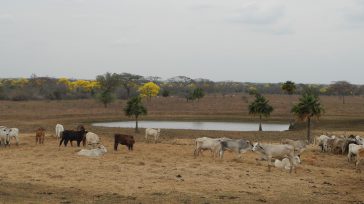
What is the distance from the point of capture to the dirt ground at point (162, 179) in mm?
15172

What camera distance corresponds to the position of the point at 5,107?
247 feet

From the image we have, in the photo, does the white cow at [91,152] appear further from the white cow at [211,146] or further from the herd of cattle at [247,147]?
the white cow at [211,146]

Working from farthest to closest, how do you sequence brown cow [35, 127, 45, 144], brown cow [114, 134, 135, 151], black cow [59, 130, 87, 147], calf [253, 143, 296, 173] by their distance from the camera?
brown cow [35, 127, 45, 144], black cow [59, 130, 87, 147], brown cow [114, 134, 135, 151], calf [253, 143, 296, 173]

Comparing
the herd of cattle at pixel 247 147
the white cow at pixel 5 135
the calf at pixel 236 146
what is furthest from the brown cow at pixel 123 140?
the white cow at pixel 5 135

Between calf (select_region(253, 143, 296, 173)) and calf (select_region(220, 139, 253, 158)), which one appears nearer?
calf (select_region(253, 143, 296, 173))

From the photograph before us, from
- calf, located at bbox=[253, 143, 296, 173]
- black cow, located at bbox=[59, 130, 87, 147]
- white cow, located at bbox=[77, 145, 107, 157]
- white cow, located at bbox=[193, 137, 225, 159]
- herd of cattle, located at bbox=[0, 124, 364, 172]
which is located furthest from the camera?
black cow, located at bbox=[59, 130, 87, 147]

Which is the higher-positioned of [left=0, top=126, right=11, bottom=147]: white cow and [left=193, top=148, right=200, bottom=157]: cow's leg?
[left=0, top=126, right=11, bottom=147]: white cow

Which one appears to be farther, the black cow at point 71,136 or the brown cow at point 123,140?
the black cow at point 71,136

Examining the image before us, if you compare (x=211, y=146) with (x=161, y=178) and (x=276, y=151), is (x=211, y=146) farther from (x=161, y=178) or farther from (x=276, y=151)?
(x=161, y=178)

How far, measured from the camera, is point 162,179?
700 inches

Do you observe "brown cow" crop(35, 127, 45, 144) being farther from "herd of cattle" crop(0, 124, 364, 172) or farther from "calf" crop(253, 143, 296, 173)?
"calf" crop(253, 143, 296, 173)

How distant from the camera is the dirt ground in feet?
49.8

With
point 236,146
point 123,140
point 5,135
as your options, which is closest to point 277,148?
point 236,146

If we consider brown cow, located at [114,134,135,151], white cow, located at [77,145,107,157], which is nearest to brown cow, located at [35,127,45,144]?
brown cow, located at [114,134,135,151]
